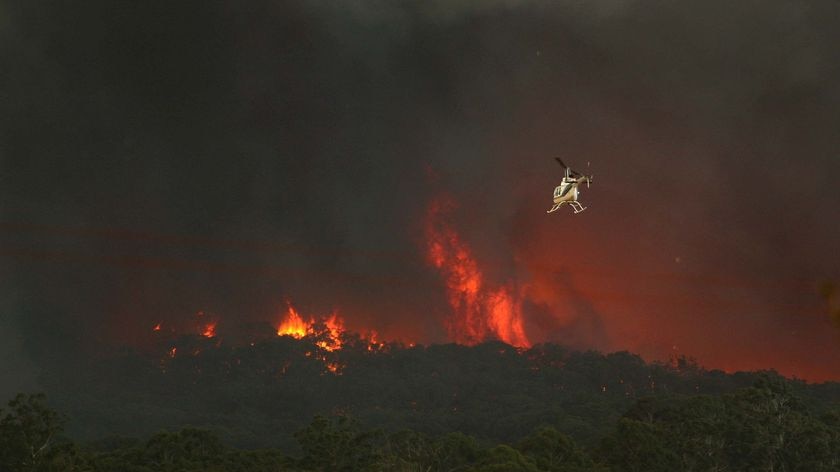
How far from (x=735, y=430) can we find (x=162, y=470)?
209ft

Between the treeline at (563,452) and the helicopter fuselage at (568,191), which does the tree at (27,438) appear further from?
the helicopter fuselage at (568,191)

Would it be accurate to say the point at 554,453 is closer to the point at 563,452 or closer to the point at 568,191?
the point at 563,452

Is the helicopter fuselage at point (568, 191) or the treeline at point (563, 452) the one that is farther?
the treeline at point (563, 452)

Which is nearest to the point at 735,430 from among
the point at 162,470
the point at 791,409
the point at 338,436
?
the point at 791,409

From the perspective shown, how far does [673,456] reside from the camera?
94000mm

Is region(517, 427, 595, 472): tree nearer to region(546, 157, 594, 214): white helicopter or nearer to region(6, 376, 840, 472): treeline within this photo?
region(6, 376, 840, 472): treeline

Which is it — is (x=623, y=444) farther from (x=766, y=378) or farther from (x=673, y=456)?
(x=766, y=378)

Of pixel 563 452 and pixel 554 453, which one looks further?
pixel 554 453

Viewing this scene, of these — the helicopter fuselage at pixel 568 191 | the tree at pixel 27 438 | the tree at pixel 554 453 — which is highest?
the helicopter fuselage at pixel 568 191

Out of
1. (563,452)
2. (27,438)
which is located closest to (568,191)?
(563,452)

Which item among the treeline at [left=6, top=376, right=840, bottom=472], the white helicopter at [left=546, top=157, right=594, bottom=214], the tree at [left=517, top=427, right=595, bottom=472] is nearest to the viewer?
the white helicopter at [left=546, top=157, right=594, bottom=214]

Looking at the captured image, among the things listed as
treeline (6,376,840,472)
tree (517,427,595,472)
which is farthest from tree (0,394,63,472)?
tree (517,427,595,472)

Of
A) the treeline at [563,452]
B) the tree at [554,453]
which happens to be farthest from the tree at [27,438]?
the tree at [554,453]

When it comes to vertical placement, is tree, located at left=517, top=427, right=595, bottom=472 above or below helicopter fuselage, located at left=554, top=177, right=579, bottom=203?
below
